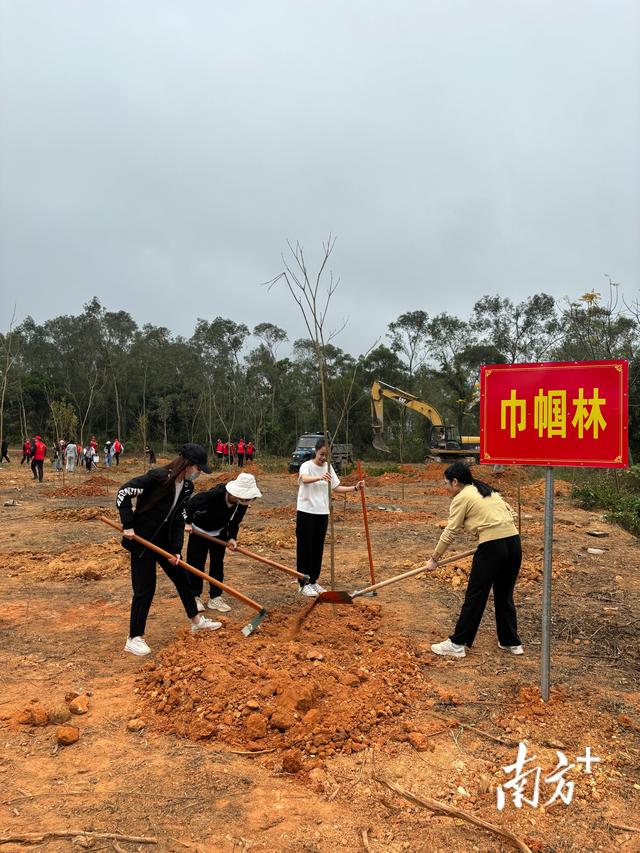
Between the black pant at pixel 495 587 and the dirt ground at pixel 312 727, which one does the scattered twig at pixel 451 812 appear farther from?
the black pant at pixel 495 587

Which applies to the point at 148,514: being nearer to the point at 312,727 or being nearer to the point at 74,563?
the point at 312,727

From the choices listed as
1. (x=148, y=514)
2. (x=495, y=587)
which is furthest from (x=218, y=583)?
(x=495, y=587)

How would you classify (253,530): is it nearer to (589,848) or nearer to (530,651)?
(530,651)

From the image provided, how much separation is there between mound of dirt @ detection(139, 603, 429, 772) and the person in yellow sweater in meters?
0.47

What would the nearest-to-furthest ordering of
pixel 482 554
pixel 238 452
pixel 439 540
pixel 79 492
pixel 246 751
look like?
pixel 246 751 < pixel 482 554 < pixel 439 540 < pixel 79 492 < pixel 238 452

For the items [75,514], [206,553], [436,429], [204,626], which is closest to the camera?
[204,626]

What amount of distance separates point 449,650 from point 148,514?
2437 mm

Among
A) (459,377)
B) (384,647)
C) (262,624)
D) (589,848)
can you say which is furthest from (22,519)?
(459,377)

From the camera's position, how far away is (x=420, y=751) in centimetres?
295

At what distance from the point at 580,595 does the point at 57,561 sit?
20.7 ft

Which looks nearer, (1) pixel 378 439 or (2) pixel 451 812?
(2) pixel 451 812

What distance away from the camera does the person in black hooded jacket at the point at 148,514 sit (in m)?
4.14

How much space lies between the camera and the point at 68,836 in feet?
7.53

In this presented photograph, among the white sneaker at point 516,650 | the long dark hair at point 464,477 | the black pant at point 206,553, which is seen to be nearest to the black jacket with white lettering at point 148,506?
the black pant at point 206,553
